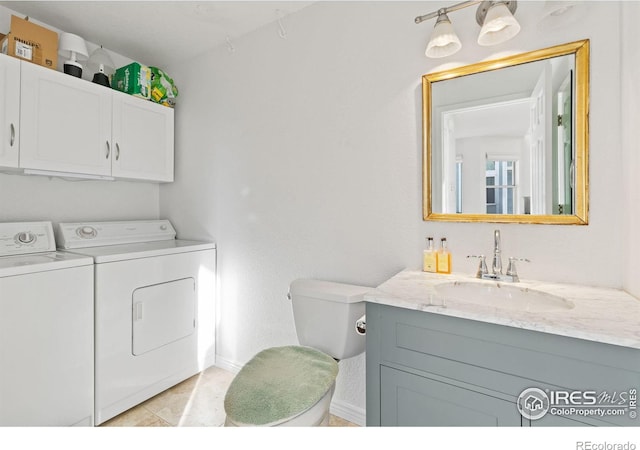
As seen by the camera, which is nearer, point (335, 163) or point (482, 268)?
point (482, 268)

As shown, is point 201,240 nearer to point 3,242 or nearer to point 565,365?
point 3,242

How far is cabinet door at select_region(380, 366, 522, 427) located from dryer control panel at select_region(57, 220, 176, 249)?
79.9 inches

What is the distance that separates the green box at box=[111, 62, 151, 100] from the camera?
2252 millimetres

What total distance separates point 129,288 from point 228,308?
69 cm

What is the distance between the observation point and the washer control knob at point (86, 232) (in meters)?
2.10

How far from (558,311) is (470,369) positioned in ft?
1.09

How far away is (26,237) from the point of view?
189 centimetres

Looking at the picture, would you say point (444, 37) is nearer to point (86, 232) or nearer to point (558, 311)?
point (558, 311)

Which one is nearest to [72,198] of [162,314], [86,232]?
[86,232]

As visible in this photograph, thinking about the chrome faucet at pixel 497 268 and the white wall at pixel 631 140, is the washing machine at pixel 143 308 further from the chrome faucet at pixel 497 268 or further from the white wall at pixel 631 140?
the white wall at pixel 631 140

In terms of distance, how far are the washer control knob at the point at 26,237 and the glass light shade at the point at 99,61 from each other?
3.79ft
